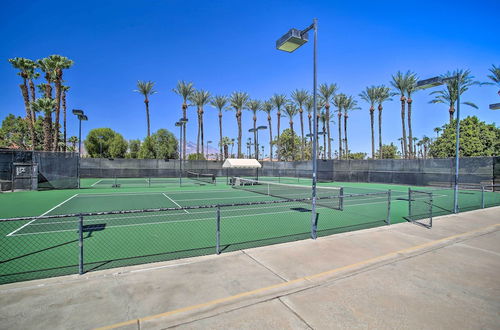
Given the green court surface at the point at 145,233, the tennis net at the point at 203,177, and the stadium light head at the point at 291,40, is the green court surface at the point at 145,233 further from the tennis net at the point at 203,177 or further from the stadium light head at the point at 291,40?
the tennis net at the point at 203,177

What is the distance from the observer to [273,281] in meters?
5.18

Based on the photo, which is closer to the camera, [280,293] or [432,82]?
[280,293]

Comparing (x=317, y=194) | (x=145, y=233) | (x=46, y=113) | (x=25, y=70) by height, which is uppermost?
(x=25, y=70)

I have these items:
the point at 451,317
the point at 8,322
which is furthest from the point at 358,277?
the point at 8,322

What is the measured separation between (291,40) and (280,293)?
6817 mm

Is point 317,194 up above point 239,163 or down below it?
below

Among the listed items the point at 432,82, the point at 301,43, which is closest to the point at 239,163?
the point at 432,82

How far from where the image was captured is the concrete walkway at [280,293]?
3.91 meters

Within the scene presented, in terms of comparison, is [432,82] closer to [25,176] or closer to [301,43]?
[301,43]

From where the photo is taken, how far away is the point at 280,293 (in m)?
4.75

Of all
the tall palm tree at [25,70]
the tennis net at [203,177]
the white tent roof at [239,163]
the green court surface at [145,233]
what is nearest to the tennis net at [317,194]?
the green court surface at [145,233]

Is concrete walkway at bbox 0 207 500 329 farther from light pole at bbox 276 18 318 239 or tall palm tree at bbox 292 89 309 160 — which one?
tall palm tree at bbox 292 89 309 160

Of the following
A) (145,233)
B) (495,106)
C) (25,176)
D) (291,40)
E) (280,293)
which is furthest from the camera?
(25,176)

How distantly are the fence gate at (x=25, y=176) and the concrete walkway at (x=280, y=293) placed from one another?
2180 centimetres
